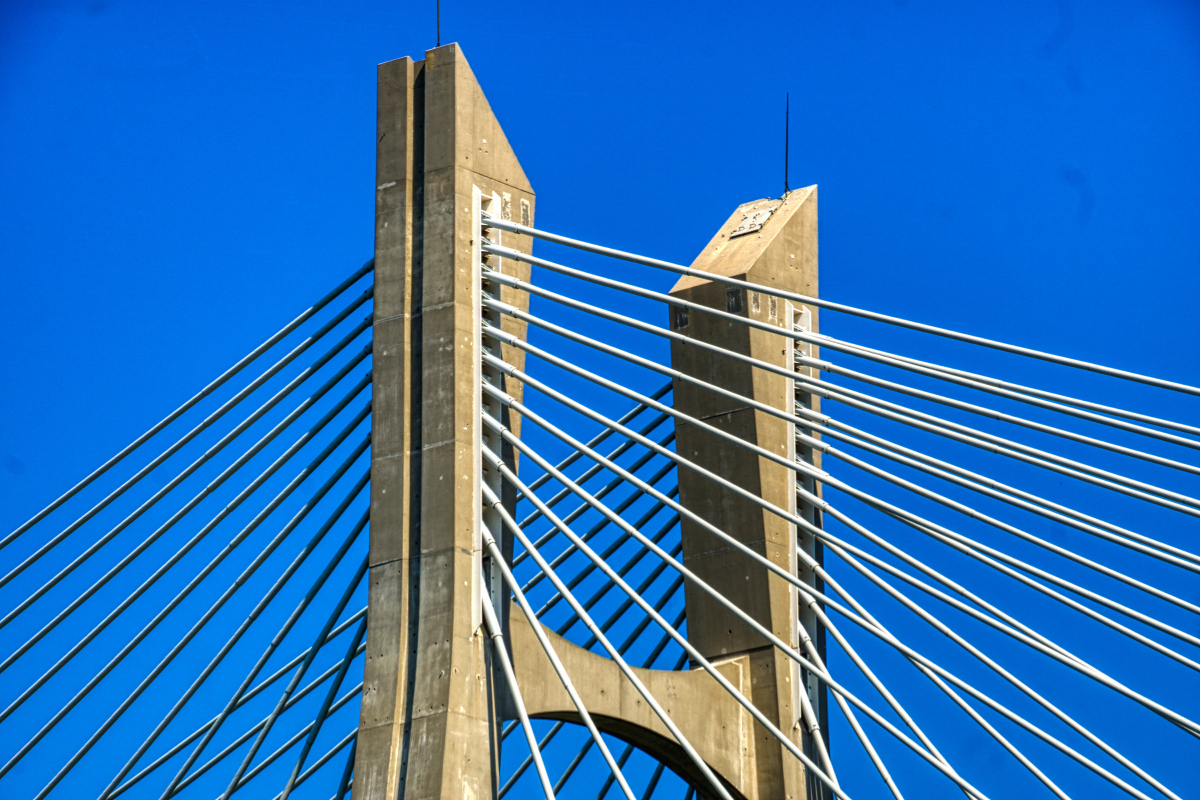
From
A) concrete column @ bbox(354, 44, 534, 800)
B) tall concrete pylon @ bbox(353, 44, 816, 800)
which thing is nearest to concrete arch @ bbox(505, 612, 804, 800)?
tall concrete pylon @ bbox(353, 44, 816, 800)

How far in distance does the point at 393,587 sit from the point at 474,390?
2.14 meters

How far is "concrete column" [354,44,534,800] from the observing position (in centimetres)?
1842

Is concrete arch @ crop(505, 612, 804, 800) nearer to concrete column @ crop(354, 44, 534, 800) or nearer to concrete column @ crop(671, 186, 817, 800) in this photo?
concrete column @ crop(671, 186, 817, 800)

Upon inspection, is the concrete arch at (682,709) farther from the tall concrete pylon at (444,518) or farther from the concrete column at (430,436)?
the concrete column at (430,436)

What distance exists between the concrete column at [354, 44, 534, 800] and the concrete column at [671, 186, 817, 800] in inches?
141

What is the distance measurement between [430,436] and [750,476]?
5.10m

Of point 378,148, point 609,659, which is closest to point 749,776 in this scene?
point 609,659

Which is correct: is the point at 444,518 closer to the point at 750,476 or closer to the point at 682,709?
the point at 682,709

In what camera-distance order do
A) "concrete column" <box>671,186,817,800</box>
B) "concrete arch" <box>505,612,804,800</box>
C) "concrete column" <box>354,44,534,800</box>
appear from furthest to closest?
"concrete column" <box>671,186,817,800</box> → "concrete arch" <box>505,612,804,800</box> → "concrete column" <box>354,44,534,800</box>

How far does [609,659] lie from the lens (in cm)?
2088

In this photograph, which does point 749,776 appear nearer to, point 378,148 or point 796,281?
point 796,281

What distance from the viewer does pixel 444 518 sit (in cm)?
1902

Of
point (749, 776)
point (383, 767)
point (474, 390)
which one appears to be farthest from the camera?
point (749, 776)

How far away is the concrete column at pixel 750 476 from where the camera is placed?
22734 millimetres
